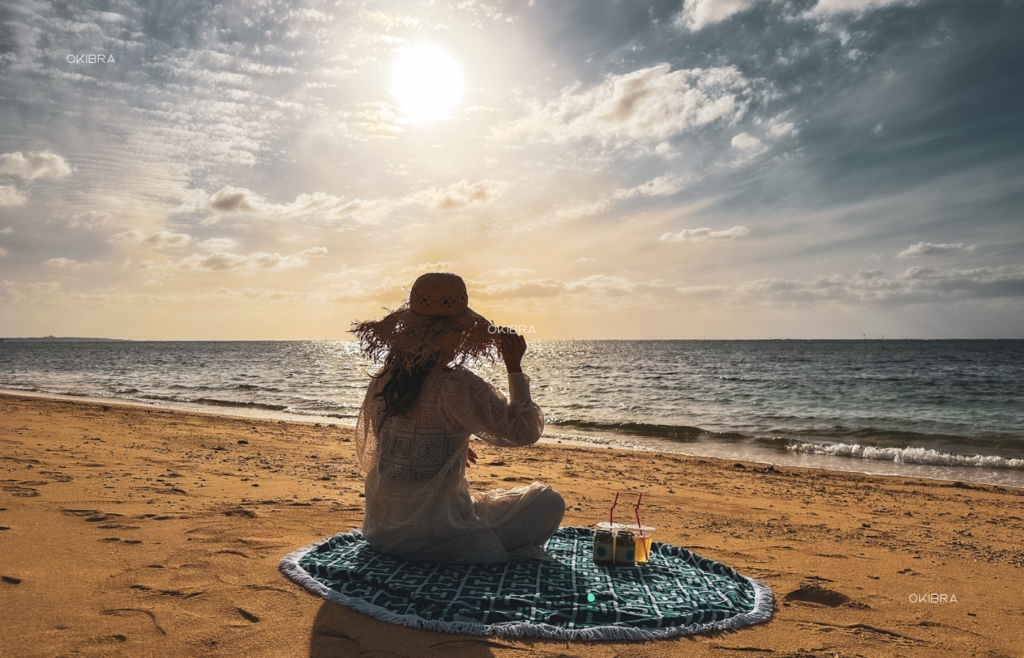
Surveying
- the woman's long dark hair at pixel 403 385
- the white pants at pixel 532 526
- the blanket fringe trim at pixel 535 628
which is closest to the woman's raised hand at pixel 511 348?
the woman's long dark hair at pixel 403 385

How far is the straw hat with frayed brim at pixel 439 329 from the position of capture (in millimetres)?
3447

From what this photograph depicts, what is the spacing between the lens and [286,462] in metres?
8.03

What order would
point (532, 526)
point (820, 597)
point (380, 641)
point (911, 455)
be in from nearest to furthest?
point (380, 641) < point (820, 597) < point (532, 526) < point (911, 455)

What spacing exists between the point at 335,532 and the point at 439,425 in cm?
175

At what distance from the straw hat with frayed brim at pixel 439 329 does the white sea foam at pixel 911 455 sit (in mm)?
10488

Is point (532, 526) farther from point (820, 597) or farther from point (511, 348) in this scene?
point (820, 597)

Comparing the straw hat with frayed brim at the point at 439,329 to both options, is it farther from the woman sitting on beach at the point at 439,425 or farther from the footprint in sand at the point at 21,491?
the footprint in sand at the point at 21,491

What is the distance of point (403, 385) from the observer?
11.5 ft

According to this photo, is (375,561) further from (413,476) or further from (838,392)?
(838,392)

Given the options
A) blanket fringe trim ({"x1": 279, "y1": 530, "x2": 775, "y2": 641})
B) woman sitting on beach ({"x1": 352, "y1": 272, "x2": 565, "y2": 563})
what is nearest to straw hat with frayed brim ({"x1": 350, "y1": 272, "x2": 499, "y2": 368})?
woman sitting on beach ({"x1": 352, "y1": 272, "x2": 565, "y2": 563})

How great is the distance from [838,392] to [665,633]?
2583 centimetres

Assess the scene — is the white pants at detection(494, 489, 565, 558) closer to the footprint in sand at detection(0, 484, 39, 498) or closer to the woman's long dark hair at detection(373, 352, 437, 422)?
the woman's long dark hair at detection(373, 352, 437, 422)

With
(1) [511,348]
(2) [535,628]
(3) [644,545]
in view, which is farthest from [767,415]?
(2) [535,628]

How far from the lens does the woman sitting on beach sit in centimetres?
342
